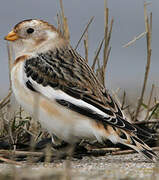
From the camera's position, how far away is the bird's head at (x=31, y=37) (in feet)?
12.4

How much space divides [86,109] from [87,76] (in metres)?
0.38

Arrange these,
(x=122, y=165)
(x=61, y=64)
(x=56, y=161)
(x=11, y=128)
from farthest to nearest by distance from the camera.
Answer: (x=11, y=128) → (x=61, y=64) → (x=56, y=161) → (x=122, y=165)

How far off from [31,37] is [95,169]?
1.43m

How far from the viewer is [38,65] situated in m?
3.45

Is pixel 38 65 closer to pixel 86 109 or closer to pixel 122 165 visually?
pixel 86 109

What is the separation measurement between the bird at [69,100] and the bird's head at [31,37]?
75 millimetres

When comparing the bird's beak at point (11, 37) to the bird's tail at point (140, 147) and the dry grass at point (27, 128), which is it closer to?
the dry grass at point (27, 128)

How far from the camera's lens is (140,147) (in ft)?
10.2

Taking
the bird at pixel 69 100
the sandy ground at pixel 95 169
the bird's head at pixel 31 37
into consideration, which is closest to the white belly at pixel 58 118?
the bird at pixel 69 100

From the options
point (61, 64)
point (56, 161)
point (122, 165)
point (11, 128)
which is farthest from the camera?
point (11, 128)

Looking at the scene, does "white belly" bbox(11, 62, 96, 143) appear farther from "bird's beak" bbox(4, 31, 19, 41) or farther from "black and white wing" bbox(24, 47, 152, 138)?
"bird's beak" bbox(4, 31, 19, 41)

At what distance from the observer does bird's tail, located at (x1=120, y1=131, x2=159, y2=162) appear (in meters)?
3.05

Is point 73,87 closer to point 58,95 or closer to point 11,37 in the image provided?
point 58,95

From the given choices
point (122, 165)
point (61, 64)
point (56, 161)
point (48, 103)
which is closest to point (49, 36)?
point (61, 64)
